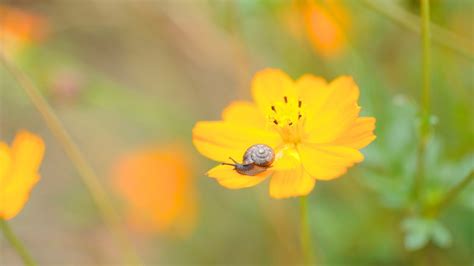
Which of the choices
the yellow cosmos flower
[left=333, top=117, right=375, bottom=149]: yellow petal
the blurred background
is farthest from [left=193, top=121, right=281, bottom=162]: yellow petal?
the blurred background

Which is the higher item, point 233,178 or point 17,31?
point 17,31

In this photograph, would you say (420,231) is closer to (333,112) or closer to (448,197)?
(448,197)

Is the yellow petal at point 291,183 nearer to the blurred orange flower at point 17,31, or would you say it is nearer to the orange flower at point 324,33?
the orange flower at point 324,33

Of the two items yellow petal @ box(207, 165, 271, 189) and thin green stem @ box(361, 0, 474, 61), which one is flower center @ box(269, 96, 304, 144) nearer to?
yellow petal @ box(207, 165, 271, 189)

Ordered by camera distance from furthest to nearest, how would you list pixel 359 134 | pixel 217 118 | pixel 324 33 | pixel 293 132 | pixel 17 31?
1. pixel 217 118
2. pixel 17 31
3. pixel 324 33
4. pixel 293 132
5. pixel 359 134

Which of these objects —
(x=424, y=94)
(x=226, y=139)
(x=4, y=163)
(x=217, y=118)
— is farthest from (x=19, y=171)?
(x=217, y=118)

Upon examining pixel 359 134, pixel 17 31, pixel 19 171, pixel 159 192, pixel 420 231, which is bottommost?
pixel 420 231

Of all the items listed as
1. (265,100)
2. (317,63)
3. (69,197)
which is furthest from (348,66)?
(69,197)
